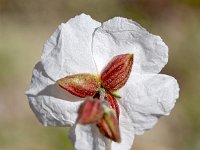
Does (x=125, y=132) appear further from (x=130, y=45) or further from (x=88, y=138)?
(x=130, y=45)

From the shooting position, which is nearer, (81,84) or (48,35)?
(81,84)

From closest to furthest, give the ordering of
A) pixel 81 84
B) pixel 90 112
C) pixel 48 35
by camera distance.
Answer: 1. pixel 90 112
2. pixel 81 84
3. pixel 48 35

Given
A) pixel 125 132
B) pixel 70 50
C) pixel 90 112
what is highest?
pixel 70 50

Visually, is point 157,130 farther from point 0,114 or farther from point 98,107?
point 98,107

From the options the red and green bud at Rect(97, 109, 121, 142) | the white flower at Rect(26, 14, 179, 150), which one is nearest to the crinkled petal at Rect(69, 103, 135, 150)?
the white flower at Rect(26, 14, 179, 150)

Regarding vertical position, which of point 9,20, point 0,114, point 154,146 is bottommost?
point 154,146

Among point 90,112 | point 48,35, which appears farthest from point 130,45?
point 48,35

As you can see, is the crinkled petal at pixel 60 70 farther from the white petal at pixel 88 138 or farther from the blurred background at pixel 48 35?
the blurred background at pixel 48 35

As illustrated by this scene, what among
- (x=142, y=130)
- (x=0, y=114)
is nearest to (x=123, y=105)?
(x=142, y=130)
